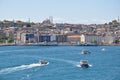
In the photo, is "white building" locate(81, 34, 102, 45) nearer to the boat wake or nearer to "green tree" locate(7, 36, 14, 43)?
"green tree" locate(7, 36, 14, 43)

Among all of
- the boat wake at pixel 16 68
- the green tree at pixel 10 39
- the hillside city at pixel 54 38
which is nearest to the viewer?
the boat wake at pixel 16 68

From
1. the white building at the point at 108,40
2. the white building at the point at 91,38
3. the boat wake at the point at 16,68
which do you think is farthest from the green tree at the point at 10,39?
the boat wake at the point at 16,68

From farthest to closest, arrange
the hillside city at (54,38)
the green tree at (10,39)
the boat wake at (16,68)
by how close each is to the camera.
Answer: the green tree at (10,39) < the hillside city at (54,38) < the boat wake at (16,68)

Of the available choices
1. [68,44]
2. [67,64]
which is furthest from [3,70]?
[68,44]

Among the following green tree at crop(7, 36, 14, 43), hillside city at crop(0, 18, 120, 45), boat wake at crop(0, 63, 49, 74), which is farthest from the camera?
green tree at crop(7, 36, 14, 43)

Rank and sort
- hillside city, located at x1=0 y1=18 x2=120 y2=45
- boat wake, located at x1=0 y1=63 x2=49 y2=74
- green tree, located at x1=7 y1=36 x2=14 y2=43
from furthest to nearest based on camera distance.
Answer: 1. green tree, located at x1=7 y1=36 x2=14 y2=43
2. hillside city, located at x1=0 y1=18 x2=120 y2=45
3. boat wake, located at x1=0 y1=63 x2=49 y2=74

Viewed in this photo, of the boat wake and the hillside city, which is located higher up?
the hillside city

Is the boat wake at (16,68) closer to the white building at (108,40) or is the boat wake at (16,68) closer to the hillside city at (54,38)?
the hillside city at (54,38)

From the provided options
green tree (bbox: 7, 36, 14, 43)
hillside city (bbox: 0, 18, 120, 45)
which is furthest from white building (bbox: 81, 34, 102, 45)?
green tree (bbox: 7, 36, 14, 43)

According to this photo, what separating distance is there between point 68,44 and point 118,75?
33.6 metres

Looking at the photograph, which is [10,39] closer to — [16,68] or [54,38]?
[54,38]

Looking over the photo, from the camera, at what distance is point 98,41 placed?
5300 cm

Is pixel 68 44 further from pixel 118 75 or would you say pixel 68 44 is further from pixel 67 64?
pixel 118 75

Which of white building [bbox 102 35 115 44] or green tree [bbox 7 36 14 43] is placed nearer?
white building [bbox 102 35 115 44]
